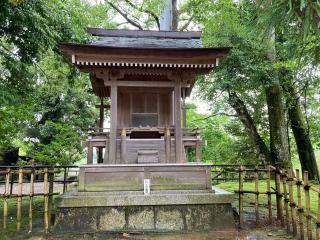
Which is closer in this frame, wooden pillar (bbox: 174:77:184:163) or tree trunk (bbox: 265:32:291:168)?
wooden pillar (bbox: 174:77:184:163)

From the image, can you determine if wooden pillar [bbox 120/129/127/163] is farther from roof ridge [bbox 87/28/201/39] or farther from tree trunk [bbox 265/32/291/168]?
tree trunk [bbox 265/32/291/168]

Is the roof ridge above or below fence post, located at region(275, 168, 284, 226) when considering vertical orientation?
above

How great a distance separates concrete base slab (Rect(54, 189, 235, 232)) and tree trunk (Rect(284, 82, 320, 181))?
999cm

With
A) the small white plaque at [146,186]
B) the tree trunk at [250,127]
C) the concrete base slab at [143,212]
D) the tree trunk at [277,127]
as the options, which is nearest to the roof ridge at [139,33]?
the small white plaque at [146,186]

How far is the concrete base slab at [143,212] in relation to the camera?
7.27 m

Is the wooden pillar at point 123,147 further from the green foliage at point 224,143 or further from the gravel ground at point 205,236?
the green foliage at point 224,143

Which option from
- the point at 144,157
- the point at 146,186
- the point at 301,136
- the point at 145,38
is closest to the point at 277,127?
the point at 301,136

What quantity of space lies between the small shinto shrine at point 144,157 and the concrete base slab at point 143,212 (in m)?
0.02

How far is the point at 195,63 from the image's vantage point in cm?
830

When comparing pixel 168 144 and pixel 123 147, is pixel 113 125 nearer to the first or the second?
pixel 123 147

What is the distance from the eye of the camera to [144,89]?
9.38 meters

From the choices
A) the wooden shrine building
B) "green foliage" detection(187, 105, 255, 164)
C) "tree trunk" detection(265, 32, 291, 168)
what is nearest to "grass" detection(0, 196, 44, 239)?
the wooden shrine building

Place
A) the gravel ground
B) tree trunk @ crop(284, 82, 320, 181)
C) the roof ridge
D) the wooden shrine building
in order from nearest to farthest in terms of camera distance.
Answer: the gravel ground → the wooden shrine building → the roof ridge → tree trunk @ crop(284, 82, 320, 181)

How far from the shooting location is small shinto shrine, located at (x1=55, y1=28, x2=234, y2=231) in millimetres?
7355
